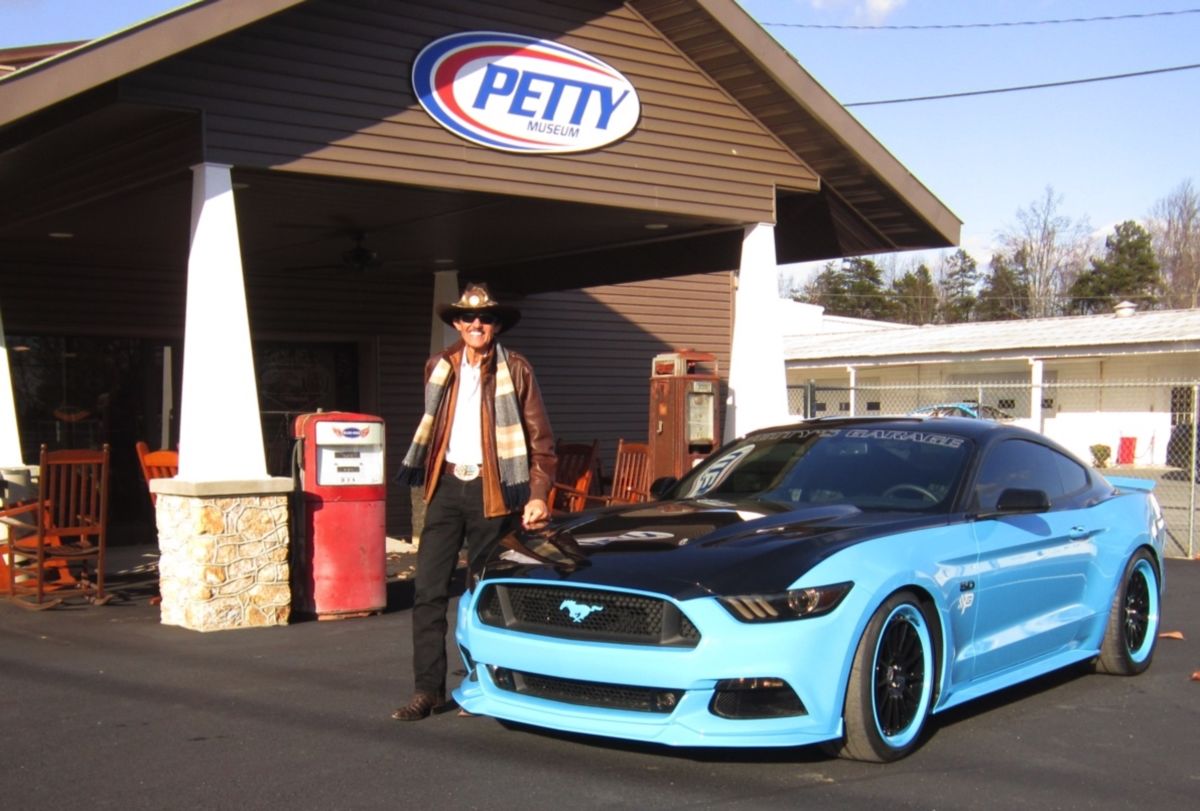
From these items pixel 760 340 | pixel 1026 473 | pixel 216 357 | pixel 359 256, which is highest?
pixel 359 256

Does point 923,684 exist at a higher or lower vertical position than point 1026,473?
lower

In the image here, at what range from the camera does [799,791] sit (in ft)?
16.4

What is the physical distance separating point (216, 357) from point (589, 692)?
15.1 ft

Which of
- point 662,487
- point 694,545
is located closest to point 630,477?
point 662,487

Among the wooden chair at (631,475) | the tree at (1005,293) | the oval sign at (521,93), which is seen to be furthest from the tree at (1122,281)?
the oval sign at (521,93)

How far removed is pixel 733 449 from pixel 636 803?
272cm

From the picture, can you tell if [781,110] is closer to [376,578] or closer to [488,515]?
[376,578]

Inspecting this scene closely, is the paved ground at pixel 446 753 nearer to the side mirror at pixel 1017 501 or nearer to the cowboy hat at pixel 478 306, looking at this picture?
the side mirror at pixel 1017 501

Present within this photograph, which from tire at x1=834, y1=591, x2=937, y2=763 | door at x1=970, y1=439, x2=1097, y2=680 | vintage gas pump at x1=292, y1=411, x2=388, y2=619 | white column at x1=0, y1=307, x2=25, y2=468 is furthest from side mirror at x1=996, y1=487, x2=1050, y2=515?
white column at x1=0, y1=307, x2=25, y2=468

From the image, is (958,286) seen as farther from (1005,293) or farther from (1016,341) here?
(1016,341)

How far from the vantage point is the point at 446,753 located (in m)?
5.53

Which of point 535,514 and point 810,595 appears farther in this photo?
point 535,514

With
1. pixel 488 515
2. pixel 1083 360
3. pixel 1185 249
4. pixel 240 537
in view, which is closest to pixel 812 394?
pixel 240 537

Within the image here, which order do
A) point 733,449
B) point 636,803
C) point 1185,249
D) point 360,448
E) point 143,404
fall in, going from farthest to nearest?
point 1185,249 → point 143,404 → point 360,448 → point 733,449 → point 636,803
